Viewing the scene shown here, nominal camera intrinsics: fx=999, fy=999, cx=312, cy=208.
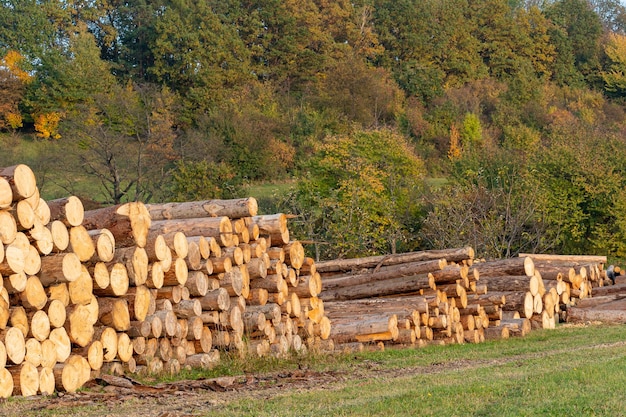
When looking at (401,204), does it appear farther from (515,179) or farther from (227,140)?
(227,140)

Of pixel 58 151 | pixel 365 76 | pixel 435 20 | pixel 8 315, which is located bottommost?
pixel 8 315

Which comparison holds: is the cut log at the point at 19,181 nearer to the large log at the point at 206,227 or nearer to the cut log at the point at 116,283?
the cut log at the point at 116,283

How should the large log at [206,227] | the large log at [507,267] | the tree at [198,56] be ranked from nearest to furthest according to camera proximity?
the large log at [206,227]
the large log at [507,267]
the tree at [198,56]

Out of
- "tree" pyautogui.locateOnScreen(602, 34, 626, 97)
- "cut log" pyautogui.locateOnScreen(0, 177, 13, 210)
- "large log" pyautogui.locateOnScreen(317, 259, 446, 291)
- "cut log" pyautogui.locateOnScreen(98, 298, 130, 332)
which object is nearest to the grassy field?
"cut log" pyautogui.locateOnScreen(98, 298, 130, 332)

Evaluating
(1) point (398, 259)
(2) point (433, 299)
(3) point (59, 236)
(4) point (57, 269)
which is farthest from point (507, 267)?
(4) point (57, 269)

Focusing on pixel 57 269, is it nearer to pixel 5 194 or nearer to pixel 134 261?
pixel 5 194

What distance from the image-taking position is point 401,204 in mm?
44688

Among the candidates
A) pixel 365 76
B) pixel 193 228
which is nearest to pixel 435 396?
pixel 193 228

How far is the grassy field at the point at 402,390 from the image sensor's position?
9.17 meters

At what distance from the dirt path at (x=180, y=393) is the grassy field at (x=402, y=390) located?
0.04 ft

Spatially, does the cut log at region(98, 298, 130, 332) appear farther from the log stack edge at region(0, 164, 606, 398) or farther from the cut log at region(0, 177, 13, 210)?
the cut log at region(0, 177, 13, 210)

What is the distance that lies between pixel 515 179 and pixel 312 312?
27.5 metres

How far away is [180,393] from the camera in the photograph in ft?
38.6

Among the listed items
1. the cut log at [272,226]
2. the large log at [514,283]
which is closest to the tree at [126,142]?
the large log at [514,283]
